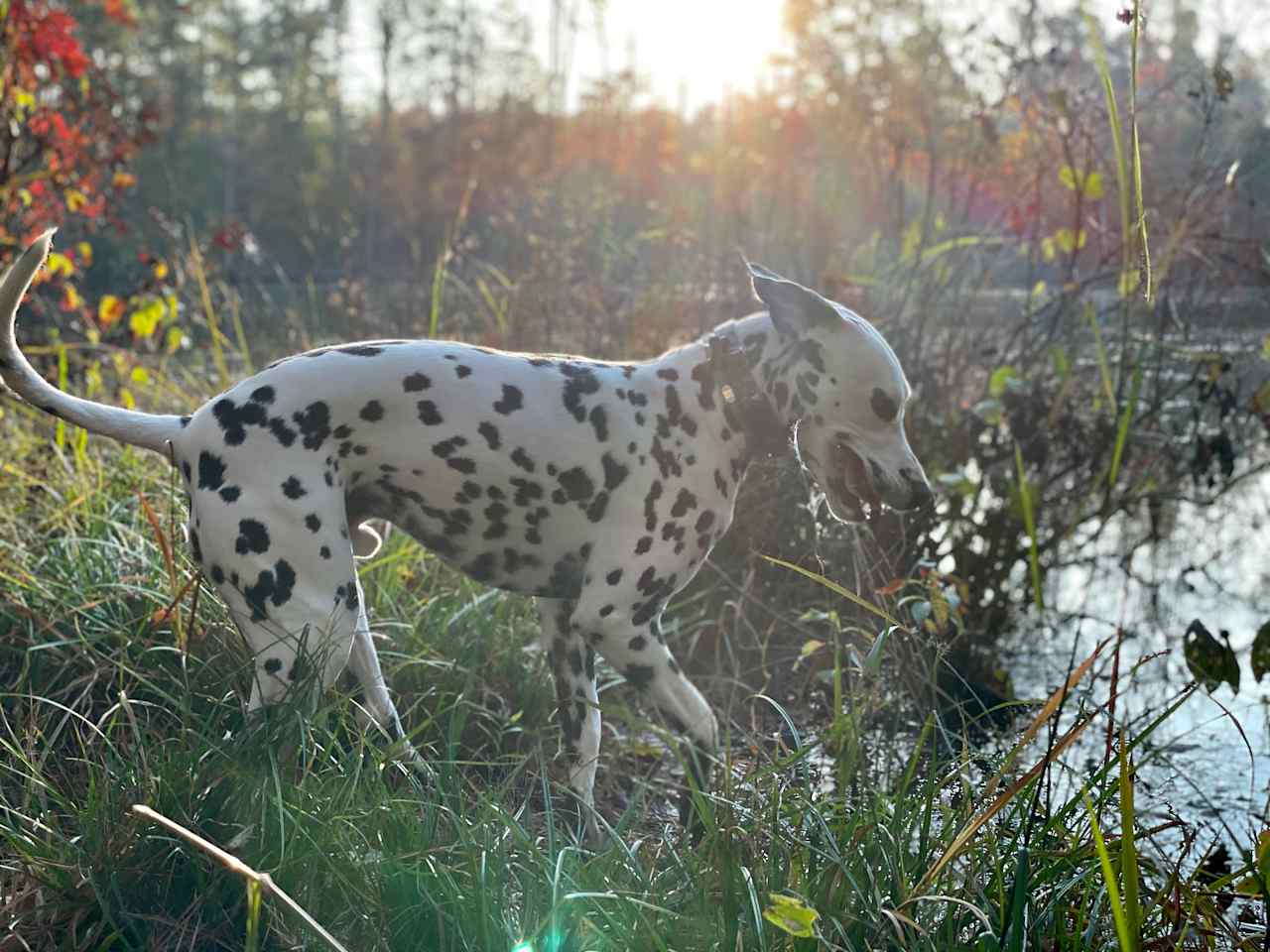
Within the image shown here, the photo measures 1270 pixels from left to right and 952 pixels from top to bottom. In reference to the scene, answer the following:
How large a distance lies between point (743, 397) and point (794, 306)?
0.26 meters

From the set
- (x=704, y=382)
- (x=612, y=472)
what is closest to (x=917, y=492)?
(x=704, y=382)

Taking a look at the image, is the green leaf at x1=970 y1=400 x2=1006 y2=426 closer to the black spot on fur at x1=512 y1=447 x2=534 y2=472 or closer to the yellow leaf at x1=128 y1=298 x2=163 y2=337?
the black spot on fur at x1=512 y1=447 x2=534 y2=472

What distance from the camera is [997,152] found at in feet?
21.6

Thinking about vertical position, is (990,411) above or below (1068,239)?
below

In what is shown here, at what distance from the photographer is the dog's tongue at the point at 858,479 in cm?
335

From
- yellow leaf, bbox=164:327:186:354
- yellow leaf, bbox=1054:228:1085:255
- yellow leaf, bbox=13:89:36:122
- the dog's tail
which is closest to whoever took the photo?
the dog's tail

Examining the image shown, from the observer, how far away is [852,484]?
3379 millimetres

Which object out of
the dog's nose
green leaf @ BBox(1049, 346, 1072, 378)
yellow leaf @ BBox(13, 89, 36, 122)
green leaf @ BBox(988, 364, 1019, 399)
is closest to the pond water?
the dog's nose

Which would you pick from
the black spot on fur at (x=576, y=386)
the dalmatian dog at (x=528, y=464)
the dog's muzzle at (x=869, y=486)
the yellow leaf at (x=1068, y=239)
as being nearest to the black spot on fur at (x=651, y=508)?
the dalmatian dog at (x=528, y=464)

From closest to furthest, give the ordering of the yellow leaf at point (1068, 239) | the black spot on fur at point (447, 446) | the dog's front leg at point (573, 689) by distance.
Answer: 1. the black spot on fur at point (447, 446)
2. the dog's front leg at point (573, 689)
3. the yellow leaf at point (1068, 239)

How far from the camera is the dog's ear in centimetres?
324

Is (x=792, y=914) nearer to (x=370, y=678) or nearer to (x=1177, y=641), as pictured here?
(x=370, y=678)

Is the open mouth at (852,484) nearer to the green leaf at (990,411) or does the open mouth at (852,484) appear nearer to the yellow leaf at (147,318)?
the green leaf at (990,411)

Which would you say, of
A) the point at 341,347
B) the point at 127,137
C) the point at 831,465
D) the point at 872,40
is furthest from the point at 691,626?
the point at 127,137
